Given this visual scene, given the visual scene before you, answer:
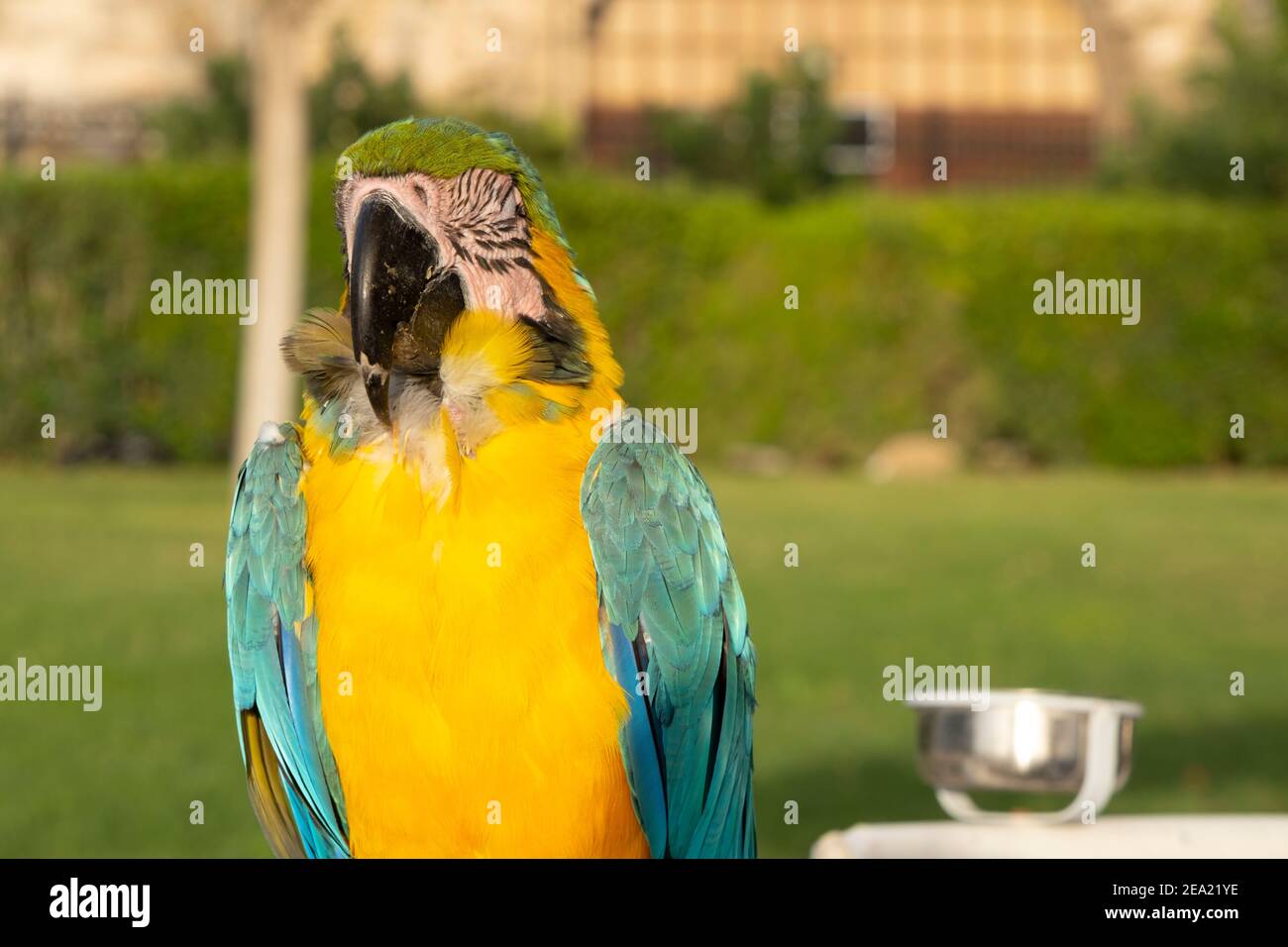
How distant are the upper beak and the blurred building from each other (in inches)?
747

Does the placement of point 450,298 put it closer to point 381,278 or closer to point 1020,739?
point 381,278

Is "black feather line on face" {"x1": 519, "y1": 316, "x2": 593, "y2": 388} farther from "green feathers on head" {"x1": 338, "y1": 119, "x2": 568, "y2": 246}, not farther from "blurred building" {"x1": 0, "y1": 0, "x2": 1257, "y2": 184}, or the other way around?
"blurred building" {"x1": 0, "y1": 0, "x2": 1257, "y2": 184}

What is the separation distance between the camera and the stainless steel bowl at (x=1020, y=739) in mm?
2984

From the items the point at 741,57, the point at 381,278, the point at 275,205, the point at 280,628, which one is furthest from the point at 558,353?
the point at 741,57

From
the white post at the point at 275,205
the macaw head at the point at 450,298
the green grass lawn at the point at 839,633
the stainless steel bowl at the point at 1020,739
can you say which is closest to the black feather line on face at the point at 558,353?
the macaw head at the point at 450,298

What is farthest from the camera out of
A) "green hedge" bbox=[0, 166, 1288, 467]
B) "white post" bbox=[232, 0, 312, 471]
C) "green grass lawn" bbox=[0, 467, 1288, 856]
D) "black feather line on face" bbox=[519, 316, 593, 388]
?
"green hedge" bbox=[0, 166, 1288, 467]

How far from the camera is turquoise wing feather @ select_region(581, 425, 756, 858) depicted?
2295 millimetres

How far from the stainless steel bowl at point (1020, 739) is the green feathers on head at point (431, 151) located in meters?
1.39

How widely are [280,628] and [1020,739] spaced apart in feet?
4.92

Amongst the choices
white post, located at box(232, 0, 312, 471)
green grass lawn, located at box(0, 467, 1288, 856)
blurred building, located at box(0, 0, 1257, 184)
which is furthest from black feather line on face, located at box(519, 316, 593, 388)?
blurred building, located at box(0, 0, 1257, 184)

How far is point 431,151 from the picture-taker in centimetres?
216

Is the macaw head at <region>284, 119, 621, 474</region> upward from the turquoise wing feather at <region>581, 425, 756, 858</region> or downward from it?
upward

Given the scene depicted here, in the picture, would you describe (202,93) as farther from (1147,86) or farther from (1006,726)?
(1006,726)

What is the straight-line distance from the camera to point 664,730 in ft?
7.86
